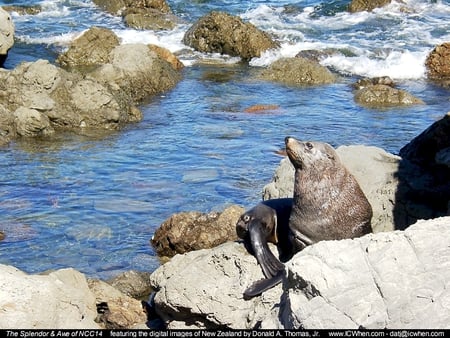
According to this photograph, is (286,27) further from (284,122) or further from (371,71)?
(284,122)

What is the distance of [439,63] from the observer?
20781mm

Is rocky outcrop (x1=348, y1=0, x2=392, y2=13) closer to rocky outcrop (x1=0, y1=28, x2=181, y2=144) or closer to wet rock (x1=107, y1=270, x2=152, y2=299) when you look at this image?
rocky outcrop (x1=0, y1=28, x2=181, y2=144)

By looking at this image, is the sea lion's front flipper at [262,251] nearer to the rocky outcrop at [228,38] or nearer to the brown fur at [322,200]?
the brown fur at [322,200]

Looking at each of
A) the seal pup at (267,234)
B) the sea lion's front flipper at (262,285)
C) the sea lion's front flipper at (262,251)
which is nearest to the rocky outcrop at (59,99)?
the seal pup at (267,234)

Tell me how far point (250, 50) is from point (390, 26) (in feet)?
20.5

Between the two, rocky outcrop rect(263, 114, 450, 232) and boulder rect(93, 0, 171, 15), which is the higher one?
rocky outcrop rect(263, 114, 450, 232)

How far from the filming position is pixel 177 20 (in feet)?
88.9

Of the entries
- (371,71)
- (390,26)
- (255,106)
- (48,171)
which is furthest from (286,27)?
(48,171)

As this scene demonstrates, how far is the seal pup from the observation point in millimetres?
6891

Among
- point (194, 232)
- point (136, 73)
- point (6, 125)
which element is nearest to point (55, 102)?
point (6, 125)

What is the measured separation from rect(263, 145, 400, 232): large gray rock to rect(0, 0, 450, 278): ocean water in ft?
5.60

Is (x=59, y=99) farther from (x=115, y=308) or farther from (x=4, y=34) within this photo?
(x=115, y=308)

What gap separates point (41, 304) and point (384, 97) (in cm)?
1201

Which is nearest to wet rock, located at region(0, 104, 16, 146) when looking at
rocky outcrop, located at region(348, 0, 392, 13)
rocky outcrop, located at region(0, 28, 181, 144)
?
rocky outcrop, located at region(0, 28, 181, 144)
